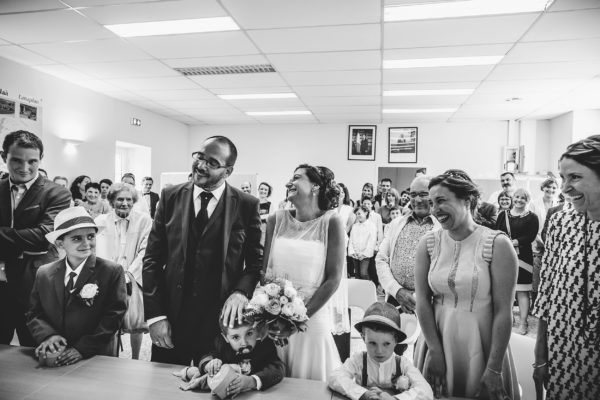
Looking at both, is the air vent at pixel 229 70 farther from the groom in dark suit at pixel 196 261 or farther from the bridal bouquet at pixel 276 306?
the bridal bouquet at pixel 276 306

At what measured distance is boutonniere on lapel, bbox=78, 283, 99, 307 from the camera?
1811 mm

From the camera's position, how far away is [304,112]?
828cm

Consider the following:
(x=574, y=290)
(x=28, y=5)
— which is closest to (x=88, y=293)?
(x=574, y=290)

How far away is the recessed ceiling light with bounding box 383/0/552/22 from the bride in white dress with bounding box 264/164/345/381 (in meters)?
2.28

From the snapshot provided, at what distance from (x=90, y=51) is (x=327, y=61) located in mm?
3082

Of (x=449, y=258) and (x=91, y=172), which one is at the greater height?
(x=91, y=172)

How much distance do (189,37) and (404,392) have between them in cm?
419

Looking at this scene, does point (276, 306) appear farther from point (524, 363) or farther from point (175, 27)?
point (175, 27)

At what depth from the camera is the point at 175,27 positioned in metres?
4.04

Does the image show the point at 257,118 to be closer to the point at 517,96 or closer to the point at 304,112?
the point at 304,112

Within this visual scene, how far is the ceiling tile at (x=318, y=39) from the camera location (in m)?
3.98

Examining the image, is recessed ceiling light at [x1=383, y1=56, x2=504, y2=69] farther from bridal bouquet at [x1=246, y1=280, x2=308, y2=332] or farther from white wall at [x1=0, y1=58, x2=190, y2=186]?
white wall at [x1=0, y1=58, x2=190, y2=186]

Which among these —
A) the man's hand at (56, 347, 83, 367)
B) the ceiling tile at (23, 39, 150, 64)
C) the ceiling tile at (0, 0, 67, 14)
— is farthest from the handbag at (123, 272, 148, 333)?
the ceiling tile at (23, 39, 150, 64)

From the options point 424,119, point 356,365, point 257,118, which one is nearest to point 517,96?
point 424,119
